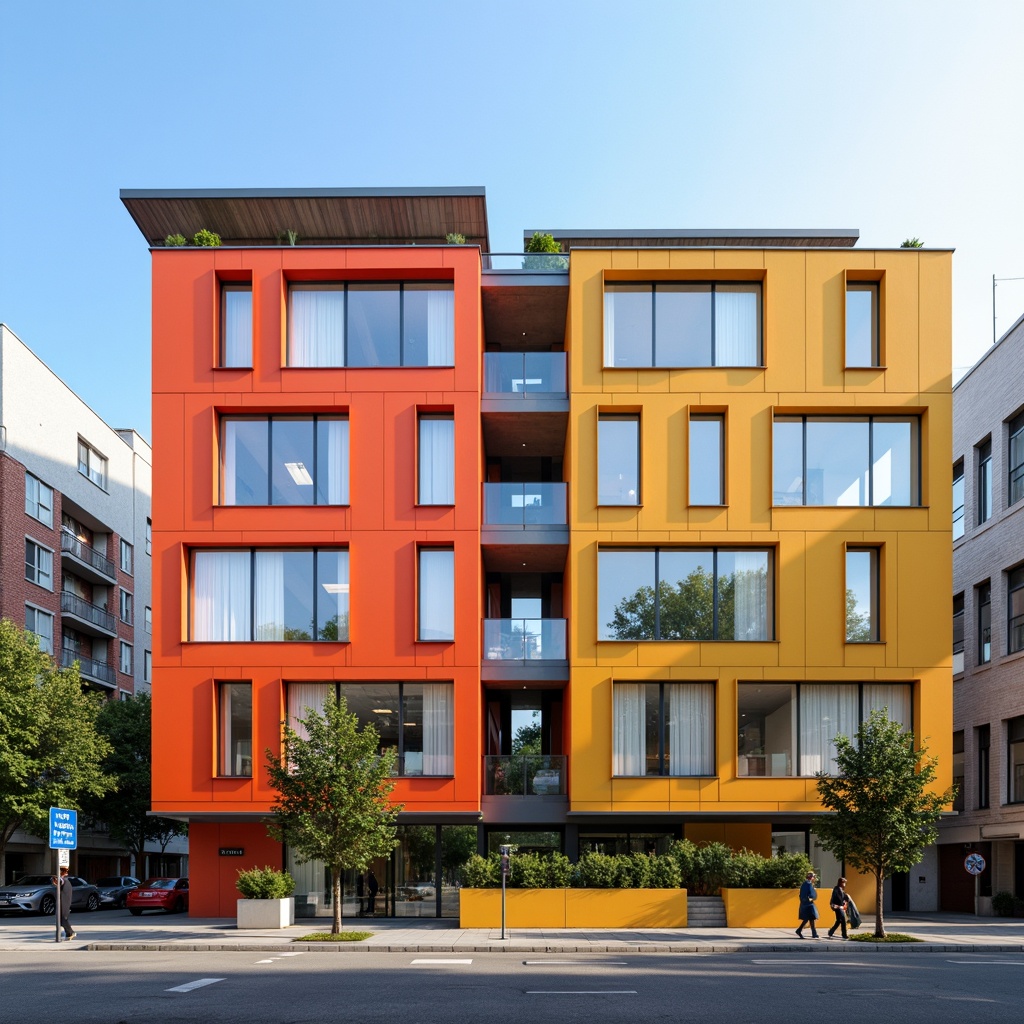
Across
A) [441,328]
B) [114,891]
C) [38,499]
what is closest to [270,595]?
[441,328]

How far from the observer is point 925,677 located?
99.8ft

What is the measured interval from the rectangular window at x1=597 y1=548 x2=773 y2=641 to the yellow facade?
340 millimetres

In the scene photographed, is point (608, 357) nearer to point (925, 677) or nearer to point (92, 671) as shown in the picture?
point (925, 677)

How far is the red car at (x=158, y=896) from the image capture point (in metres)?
36.4

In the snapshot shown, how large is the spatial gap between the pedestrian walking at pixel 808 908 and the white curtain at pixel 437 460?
14.0 meters

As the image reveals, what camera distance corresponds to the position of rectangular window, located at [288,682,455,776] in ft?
101

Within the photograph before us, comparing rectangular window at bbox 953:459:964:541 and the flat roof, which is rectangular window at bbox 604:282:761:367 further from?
rectangular window at bbox 953:459:964:541

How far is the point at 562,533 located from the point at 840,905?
12.3 m

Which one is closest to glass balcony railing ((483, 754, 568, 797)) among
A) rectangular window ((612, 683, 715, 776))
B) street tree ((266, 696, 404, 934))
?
rectangular window ((612, 683, 715, 776))

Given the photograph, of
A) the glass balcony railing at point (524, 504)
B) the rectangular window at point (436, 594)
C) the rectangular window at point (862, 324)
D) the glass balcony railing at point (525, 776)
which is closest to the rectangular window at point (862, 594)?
the rectangular window at point (862, 324)

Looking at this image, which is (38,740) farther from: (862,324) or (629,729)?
(862,324)

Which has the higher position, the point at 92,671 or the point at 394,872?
the point at 92,671

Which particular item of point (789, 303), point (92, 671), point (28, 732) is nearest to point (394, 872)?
point (28, 732)

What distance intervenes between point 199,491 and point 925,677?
2154 centimetres
